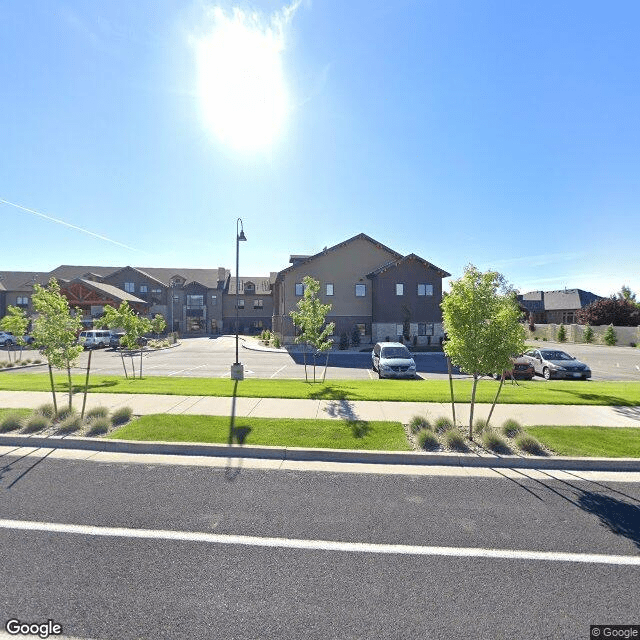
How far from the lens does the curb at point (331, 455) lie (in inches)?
255

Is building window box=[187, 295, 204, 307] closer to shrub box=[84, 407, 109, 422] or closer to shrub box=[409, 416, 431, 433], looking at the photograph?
shrub box=[84, 407, 109, 422]

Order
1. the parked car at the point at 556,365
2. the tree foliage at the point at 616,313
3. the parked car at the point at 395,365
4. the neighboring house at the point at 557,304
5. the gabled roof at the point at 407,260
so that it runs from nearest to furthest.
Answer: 1. the parked car at the point at 395,365
2. the parked car at the point at 556,365
3. the gabled roof at the point at 407,260
4. the tree foliage at the point at 616,313
5. the neighboring house at the point at 557,304

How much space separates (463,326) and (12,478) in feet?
30.2

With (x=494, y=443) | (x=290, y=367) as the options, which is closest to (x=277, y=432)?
(x=494, y=443)

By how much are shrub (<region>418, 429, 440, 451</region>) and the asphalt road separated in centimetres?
119

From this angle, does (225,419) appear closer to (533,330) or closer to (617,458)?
(617,458)

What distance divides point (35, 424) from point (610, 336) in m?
50.2

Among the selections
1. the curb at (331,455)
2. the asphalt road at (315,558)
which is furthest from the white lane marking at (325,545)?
the curb at (331,455)

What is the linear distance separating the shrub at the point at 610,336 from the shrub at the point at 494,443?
43.0m

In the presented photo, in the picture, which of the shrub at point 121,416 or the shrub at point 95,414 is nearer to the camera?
the shrub at point 121,416

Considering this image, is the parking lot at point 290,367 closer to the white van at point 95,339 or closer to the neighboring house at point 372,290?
the white van at point 95,339

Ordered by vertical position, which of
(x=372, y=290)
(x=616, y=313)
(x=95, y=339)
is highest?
(x=372, y=290)

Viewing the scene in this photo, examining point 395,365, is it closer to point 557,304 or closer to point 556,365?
point 556,365

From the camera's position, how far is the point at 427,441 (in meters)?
7.27
